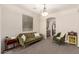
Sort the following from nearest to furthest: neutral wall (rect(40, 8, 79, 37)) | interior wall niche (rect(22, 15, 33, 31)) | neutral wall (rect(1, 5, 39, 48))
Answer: neutral wall (rect(1, 5, 39, 48))
neutral wall (rect(40, 8, 79, 37))
interior wall niche (rect(22, 15, 33, 31))

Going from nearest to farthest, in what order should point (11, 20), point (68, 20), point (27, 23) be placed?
1. point (11, 20)
2. point (68, 20)
3. point (27, 23)

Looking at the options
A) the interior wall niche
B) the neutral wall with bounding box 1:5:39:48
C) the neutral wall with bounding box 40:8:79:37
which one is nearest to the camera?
the neutral wall with bounding box 1:5:39:48

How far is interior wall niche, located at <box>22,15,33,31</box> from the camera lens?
5172mm

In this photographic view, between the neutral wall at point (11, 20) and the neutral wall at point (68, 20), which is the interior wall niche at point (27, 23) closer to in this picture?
the neutral wall at point (11, 20)

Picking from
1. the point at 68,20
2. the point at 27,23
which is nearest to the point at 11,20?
the point at 27,23

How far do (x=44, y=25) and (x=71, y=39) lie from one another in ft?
9.34

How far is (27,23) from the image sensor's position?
5641 mm

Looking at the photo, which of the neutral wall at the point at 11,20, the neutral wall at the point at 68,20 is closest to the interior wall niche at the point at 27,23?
the neutral wall at the point at 11,20

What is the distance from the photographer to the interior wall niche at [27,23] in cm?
517

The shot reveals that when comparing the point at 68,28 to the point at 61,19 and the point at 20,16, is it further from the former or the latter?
the point at 20,16

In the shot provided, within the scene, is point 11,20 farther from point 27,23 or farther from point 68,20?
point 68,20

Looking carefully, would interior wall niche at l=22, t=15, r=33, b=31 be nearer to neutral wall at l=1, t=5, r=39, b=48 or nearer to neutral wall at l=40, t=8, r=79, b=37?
neutral wall at l=1, t=5, r=39, b=48

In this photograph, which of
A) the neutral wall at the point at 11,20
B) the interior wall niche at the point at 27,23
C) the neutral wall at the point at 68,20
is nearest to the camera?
the neutral wall at the point at 11,20

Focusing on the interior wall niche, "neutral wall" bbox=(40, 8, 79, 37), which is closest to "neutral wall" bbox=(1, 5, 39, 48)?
the interior wall niche
